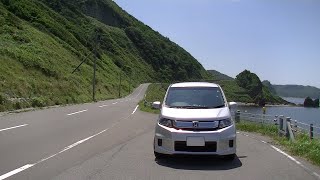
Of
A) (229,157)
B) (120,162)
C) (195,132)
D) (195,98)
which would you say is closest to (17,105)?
(195,98)

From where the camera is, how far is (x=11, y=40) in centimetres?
5816

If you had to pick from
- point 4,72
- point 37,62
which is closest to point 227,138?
point 4,72

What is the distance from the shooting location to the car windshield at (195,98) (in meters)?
10.5

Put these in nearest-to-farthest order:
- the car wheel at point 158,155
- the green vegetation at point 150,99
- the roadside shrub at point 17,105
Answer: the car wheel at point 158,155
the roadside shrub at point 17,105
the green vegetation at point 150,99

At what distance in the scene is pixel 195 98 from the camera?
1081 centimetres

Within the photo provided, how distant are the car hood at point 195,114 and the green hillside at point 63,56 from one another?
20.7 metres

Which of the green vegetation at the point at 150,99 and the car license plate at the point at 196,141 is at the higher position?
the green vegetation at the point at 150,99

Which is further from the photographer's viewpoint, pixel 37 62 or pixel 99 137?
pixel 37 62

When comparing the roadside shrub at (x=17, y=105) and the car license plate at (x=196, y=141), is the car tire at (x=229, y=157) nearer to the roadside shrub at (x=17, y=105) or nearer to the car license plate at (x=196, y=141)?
the car license plate at (x=196, y=141)

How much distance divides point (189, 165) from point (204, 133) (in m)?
0.84

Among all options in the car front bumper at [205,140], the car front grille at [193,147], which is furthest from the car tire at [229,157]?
the car front grille at [193,147]

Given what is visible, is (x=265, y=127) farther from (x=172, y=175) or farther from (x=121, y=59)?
(x=121, y=59)

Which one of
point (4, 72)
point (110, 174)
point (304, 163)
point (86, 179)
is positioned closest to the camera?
point (86, 179)

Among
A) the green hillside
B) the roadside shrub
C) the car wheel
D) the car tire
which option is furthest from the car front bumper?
the roadside shrub
